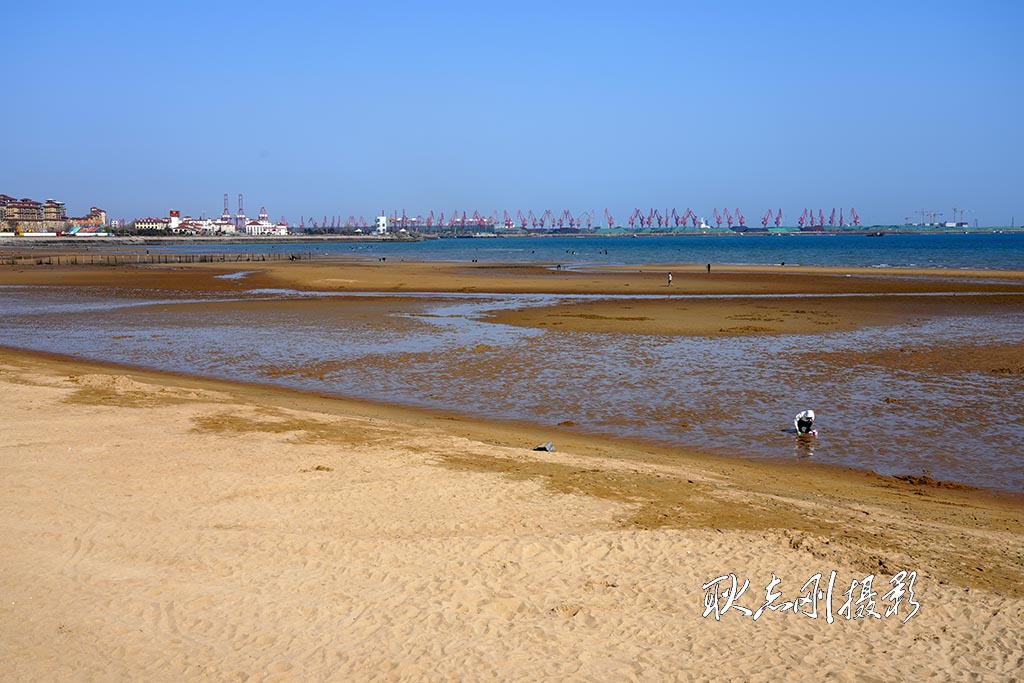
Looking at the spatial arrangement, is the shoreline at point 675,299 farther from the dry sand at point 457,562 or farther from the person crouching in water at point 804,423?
the dry sand at point 457,562

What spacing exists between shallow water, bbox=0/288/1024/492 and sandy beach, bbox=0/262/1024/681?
1.63 m

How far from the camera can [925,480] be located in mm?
11016

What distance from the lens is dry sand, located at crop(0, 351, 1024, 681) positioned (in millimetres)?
5785

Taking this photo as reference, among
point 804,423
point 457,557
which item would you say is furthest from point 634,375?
point 457,557

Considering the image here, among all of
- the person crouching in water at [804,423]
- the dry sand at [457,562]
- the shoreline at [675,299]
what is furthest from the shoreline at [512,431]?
the person crouching in water at [804,423]

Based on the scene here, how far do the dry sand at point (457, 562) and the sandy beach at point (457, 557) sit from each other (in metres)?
0.03

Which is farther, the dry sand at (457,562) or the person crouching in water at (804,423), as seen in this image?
the person crouching in water at (804,423)

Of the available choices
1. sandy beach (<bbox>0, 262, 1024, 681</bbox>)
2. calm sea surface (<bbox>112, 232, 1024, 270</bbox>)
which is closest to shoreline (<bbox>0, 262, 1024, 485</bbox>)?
sandy beach (<bbox>0, 262, 1024, 681</bbox>)

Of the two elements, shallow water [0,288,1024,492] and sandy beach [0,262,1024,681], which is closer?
sandy beach [0,262,1024,681]

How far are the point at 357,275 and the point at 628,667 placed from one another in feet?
167

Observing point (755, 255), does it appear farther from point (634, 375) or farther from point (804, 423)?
point (804, 423)

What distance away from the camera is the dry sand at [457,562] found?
228 inches

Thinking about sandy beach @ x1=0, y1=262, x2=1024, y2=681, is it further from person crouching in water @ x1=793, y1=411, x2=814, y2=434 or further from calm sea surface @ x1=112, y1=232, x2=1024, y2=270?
calm sea surface @ x1=112, y1=232, x2=1024, y2=270

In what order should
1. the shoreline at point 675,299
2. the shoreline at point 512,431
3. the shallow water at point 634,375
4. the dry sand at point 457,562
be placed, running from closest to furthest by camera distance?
the dry sand at point 457,562
the shoreline at point 512,431
the shallow water at point 634,375
the shoreline at point 675,299
